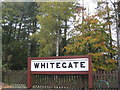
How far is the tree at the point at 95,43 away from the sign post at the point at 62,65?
537 centimetres

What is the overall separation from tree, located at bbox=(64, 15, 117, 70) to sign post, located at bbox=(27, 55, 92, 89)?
17.6ft

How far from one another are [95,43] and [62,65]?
20.1ft

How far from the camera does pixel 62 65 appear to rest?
770 cm

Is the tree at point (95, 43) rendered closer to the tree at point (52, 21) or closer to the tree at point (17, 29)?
the tree at point (52, 21)

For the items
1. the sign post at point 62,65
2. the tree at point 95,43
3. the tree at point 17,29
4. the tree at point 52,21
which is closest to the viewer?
the sign post at point 62,65

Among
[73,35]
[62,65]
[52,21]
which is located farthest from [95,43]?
[62,65]

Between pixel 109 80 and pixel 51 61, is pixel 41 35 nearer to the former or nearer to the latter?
pixel 51 61

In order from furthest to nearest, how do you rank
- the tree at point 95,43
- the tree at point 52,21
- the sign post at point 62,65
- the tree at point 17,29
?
1. the tree at point 17,29
2. the tree at point 52,21
3. the tree at point 95,43
4. the sign post at point 62,65

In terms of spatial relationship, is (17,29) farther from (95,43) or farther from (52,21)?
(95,43)

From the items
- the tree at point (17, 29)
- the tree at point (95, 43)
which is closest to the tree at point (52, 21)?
the tree at point (95, 43)

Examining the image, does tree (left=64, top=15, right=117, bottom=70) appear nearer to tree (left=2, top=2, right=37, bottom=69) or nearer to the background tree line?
the background tree line

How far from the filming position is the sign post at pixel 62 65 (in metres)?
7.38

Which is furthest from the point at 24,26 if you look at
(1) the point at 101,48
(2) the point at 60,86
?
(2) the point at 60,86

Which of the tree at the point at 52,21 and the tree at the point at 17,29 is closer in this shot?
the tree at the point at 52,21
